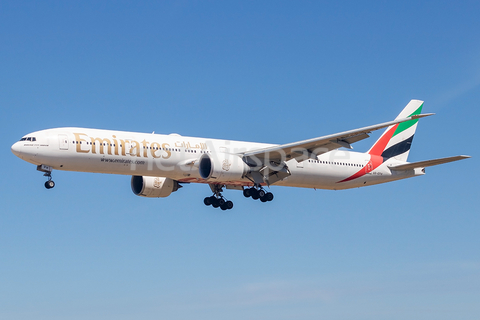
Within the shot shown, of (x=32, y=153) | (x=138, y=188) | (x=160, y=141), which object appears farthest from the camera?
(x=138, y=188)

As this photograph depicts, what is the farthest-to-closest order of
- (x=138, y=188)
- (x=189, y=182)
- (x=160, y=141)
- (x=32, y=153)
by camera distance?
(x=138, y=188) → (x=189, y=182) → (x=160, y=141) → (x=32, y=153)

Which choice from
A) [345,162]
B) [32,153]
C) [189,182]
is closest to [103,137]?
[32,153]

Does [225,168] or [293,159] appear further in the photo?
[293,159]

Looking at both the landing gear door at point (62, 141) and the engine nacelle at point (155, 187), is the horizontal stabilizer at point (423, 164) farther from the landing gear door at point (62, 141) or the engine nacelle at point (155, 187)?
the landing gear door at point (62, 141)

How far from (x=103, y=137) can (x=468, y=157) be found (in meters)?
21.0

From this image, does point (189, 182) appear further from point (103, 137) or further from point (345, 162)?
point (345, 162)

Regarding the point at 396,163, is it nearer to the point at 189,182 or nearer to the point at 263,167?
the point at 263,167

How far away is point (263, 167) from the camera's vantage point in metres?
39.2

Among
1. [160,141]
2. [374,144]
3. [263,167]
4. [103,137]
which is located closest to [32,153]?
[103,137]

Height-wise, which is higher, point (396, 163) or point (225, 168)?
point (396, 163)

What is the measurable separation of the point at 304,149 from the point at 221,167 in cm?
525

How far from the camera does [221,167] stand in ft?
122

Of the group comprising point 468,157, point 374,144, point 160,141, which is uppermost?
point 374,144

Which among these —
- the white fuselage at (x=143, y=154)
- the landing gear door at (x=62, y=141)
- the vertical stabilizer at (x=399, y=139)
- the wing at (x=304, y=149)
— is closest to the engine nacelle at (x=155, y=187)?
the white fuselage at (x=143, y=154)
